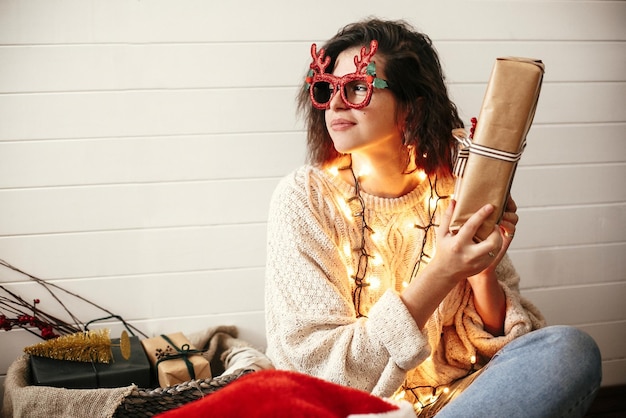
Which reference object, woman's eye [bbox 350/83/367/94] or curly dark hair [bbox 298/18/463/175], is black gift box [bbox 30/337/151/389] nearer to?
curly dark hair [bbox 298/18/463/175]

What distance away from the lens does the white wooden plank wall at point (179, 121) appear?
1967 mm

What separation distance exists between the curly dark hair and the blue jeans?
0.51 metres

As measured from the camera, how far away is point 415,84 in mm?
1616

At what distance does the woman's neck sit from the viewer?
164cm

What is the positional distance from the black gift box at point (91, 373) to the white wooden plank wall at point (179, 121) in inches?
10.8

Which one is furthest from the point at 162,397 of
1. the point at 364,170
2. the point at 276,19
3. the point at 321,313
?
the point at 276,19

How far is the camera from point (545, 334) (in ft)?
4.43

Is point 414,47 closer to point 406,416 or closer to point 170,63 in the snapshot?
point 170,63

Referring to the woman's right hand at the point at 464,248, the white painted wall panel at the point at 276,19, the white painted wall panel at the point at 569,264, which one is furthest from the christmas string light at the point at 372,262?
the white painted wall panel at the point at 569,264

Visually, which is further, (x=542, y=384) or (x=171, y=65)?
(x=171, y=65)

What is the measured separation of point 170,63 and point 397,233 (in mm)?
827

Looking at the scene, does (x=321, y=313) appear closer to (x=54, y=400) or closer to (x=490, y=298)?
(x=490, y=298)

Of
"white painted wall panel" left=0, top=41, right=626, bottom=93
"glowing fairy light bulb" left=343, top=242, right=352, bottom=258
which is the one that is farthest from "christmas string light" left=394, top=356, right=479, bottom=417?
"white painted wall panel" left=0, top=41, right=626, bottom=93

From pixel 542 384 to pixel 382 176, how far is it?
0.60 metres
